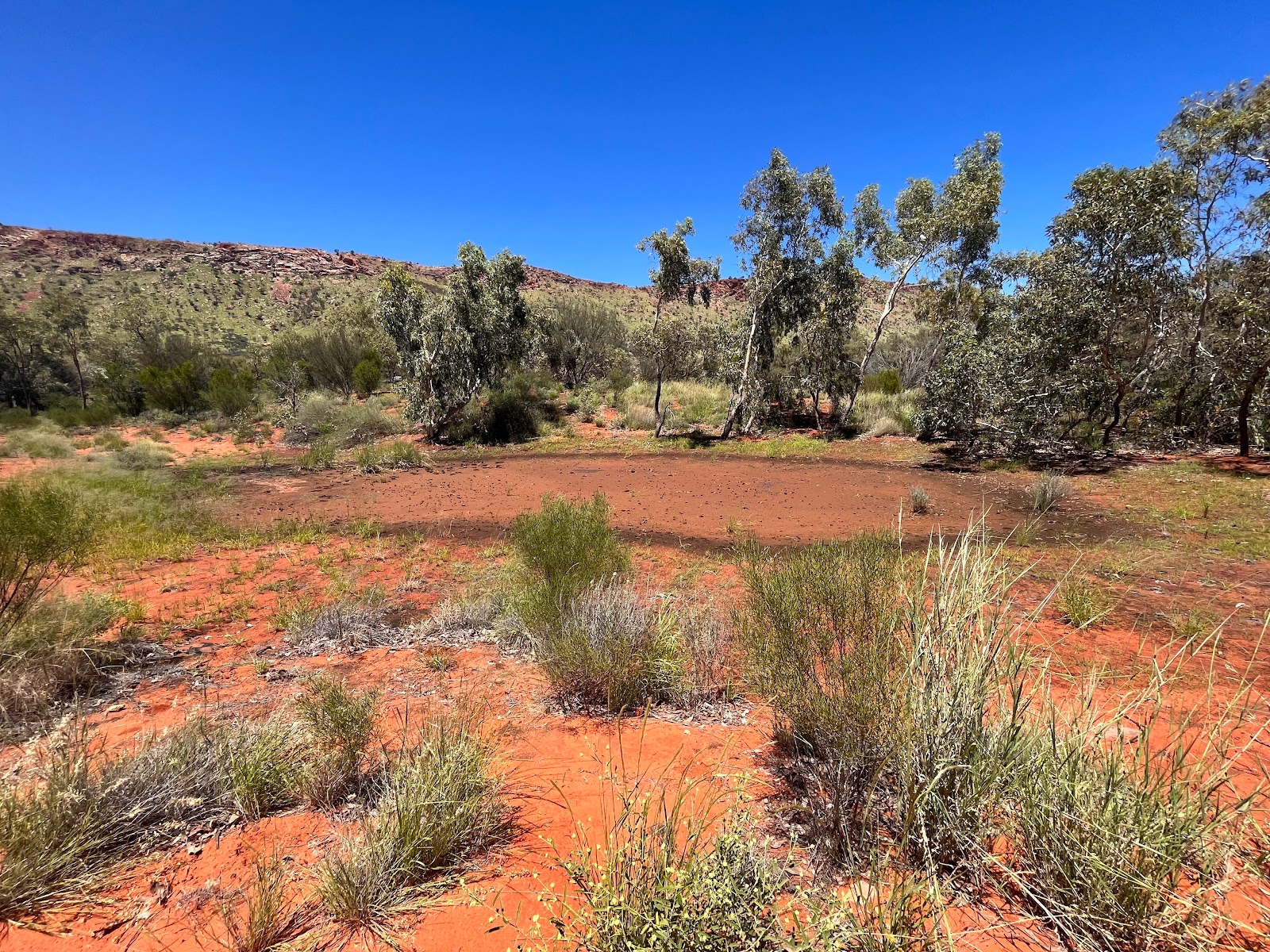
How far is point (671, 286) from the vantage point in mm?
18719

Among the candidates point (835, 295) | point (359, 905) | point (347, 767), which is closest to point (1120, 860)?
point (359, 905)

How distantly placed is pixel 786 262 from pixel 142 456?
22397 mm

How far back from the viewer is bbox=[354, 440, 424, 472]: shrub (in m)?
15.9

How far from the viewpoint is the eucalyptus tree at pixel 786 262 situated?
16.4 meters

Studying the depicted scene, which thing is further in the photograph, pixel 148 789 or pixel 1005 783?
pixel 148 789

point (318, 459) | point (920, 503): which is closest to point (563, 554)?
point (920, 503)

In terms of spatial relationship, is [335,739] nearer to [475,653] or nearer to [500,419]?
[475,653]

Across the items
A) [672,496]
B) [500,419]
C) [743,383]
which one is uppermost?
[743,383]

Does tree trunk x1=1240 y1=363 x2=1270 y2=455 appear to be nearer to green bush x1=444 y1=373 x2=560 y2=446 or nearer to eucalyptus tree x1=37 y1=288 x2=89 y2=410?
green bush x1=444 y1=373 x2=560 y2=446

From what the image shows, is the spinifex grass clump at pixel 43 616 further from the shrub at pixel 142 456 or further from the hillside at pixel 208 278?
the hillside at pixel 208 278

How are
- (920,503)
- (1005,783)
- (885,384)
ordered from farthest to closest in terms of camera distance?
(885,384) < (920,503) < (1005,783)

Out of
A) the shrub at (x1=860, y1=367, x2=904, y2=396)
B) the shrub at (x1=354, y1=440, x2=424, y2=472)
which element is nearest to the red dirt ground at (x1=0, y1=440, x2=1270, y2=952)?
the shrub at (x1=354, y1=440, x2=424, y2=472)

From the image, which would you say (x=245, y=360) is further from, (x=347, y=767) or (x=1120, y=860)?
(x=1120, y=860)

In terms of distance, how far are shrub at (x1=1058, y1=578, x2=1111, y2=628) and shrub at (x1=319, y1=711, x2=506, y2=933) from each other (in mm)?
5415
